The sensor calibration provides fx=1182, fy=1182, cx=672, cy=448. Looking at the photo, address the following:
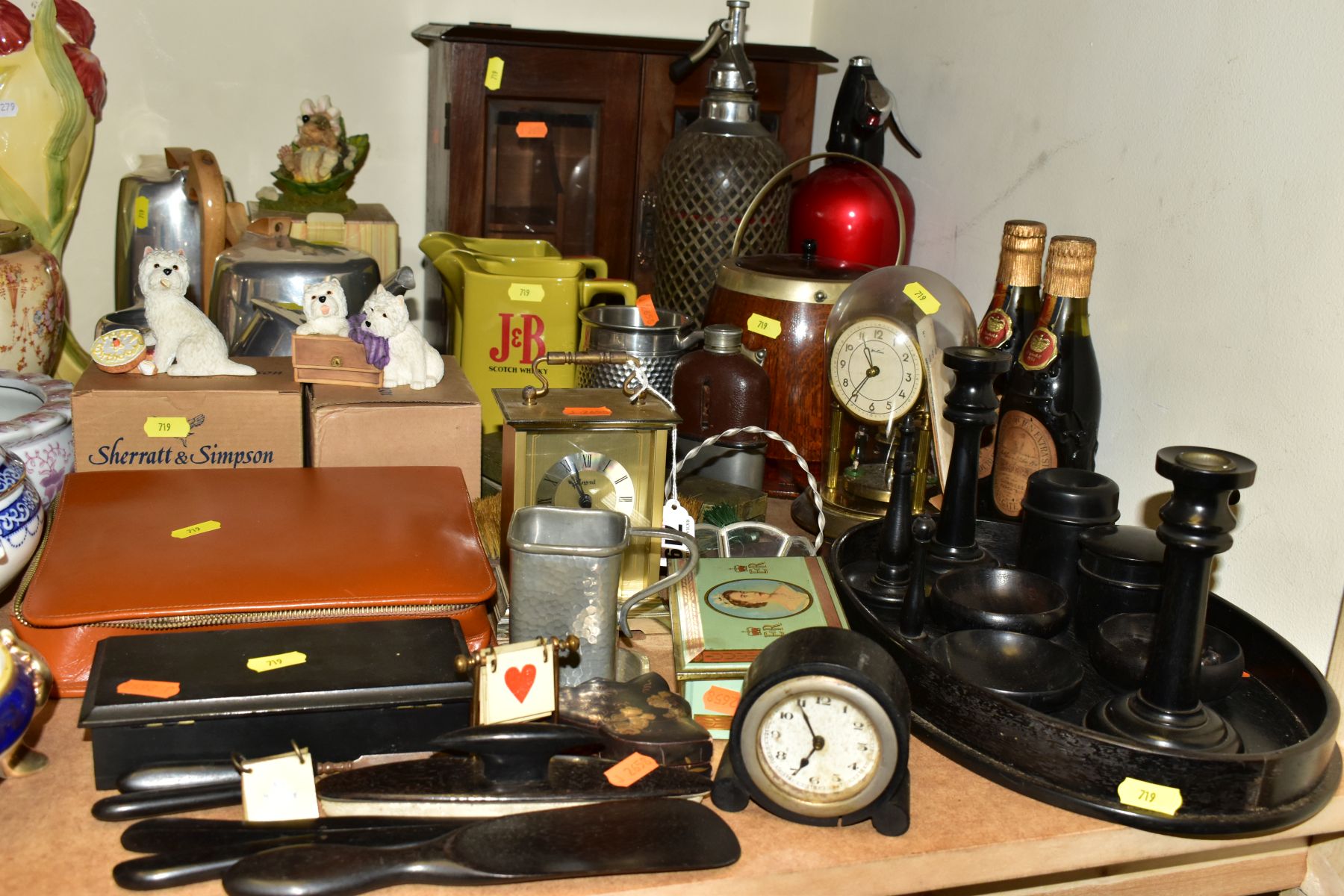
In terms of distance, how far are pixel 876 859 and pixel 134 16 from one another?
204 cm

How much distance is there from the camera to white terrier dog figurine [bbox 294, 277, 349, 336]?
1327 millimetres

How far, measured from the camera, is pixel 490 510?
132 centimetres

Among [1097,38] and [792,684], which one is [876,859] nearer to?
[792,684]

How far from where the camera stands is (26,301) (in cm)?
156

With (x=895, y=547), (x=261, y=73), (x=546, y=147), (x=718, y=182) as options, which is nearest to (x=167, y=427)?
(x=895, y=547)

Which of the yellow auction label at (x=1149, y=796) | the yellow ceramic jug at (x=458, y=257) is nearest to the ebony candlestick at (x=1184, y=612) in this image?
the yellow auction label at (x=1149, y=796)

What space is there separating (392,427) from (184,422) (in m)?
0.21

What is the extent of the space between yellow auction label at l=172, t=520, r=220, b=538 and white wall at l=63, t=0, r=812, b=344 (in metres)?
1.38

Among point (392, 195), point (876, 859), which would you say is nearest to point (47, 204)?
point (392, 195)

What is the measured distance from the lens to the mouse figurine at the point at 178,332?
1289mm

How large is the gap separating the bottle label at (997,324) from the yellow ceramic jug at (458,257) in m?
0.57

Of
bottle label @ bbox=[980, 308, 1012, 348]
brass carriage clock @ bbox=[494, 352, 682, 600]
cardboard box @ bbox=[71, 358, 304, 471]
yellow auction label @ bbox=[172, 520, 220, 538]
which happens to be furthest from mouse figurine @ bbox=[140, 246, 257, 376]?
bottle label @ bbox=[980, 308, 1012, 348]

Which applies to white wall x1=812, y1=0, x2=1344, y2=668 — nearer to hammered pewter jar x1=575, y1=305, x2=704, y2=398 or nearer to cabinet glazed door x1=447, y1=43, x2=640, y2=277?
hammered pewter jar x1=575, y1=305, x2=704, y2=398

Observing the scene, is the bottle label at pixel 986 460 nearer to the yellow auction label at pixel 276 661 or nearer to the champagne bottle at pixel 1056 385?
the champagne bottle at pixel 1056 385
